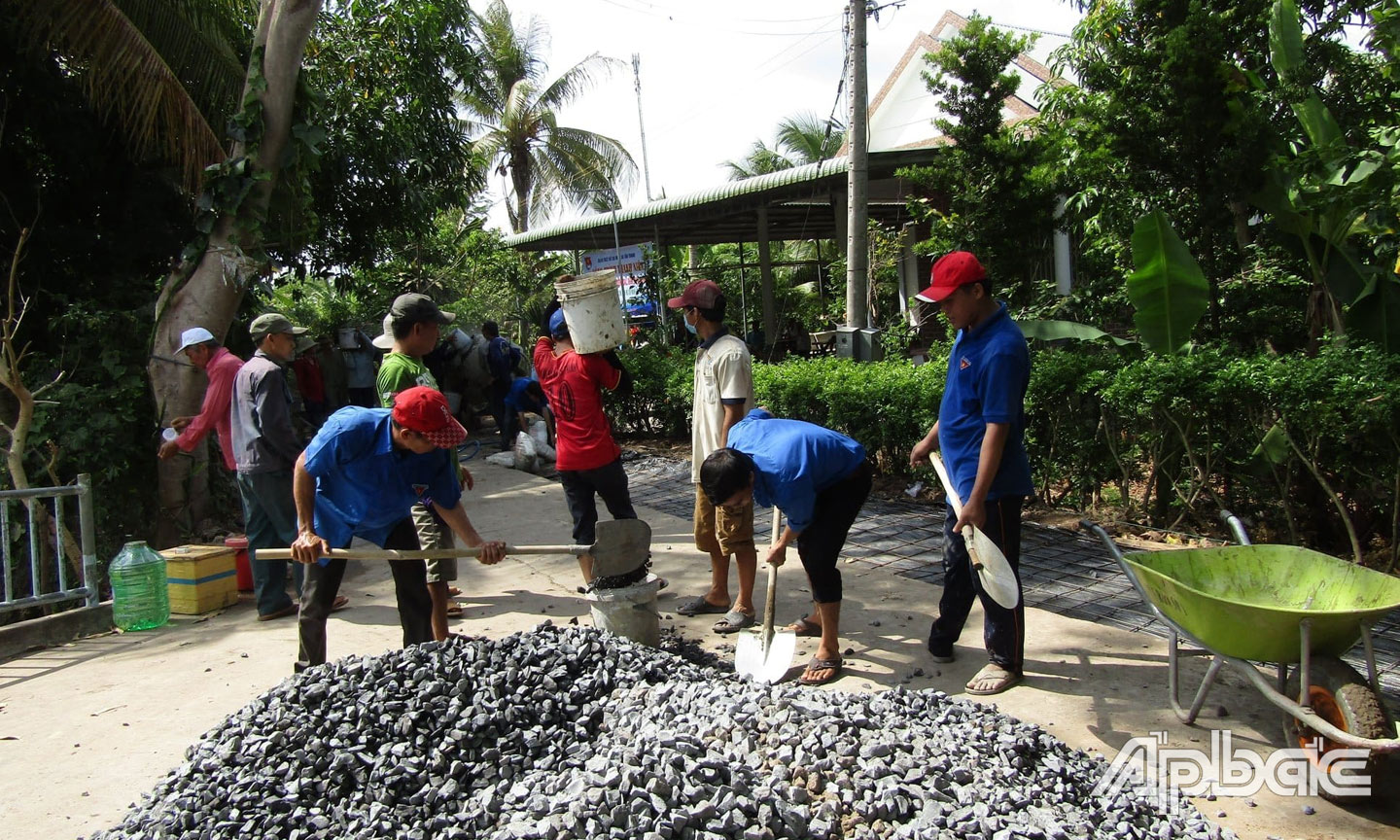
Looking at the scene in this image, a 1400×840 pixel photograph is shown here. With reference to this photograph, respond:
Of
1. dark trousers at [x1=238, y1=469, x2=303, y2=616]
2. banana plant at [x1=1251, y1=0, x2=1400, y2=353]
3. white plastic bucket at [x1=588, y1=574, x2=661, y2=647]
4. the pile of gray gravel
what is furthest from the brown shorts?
banana plant at [x1=1251, y1=0, x2=1400, y2=353]

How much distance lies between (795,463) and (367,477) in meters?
1.86

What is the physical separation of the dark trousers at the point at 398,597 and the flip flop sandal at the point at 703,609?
1553 millimetres

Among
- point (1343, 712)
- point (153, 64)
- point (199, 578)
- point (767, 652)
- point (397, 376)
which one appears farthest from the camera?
point (153, 64)

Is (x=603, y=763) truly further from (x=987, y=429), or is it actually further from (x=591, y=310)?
(x=591, y=310)

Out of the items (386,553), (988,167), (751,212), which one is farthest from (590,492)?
(751,212)

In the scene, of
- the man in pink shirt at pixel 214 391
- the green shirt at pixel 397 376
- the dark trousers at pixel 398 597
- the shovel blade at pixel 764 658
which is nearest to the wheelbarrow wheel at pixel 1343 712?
the shovel blade at pixel 764 658

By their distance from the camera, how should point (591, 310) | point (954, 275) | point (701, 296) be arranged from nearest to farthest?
1. point (954, 275)
2. point (701, 296)
3. point (591, 310)

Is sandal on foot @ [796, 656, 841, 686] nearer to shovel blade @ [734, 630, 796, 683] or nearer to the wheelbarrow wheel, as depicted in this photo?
shovel blade @ [734, 630, 796, 683]

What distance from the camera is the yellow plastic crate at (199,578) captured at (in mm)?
5641

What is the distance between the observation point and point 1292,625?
2783mm

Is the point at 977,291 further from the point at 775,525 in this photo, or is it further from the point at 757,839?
the point at 757,839

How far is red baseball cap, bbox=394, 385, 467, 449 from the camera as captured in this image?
11.7 ft

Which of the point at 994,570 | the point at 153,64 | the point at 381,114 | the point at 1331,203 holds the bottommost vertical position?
the point at 994,570

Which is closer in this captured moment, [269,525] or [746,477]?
[746,477]
